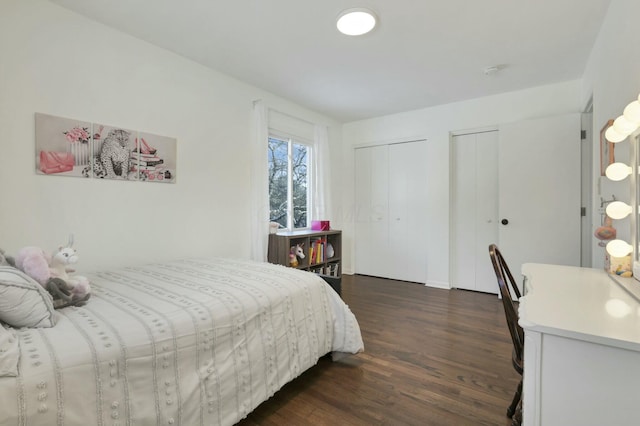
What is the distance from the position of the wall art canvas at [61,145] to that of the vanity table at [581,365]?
2.69 metres

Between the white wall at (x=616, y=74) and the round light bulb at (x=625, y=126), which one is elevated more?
the white wall at (x=616, y=74)

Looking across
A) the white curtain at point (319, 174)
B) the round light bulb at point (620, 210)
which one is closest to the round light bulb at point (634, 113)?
the round light bulb at point (620, 210)

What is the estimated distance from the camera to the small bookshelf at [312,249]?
3424 mm

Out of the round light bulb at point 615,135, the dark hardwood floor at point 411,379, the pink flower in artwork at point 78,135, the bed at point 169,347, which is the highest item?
the pink flower in artwork at point 78,135

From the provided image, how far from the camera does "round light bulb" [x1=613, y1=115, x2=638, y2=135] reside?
1356 mm

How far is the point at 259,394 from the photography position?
1.49 meters

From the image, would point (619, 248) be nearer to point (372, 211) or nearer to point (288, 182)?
point (288, 182)

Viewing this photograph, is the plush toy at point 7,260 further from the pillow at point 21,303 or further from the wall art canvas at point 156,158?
the wall art canvas at point 156,158

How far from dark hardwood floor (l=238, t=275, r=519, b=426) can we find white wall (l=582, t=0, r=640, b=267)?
1093 mm

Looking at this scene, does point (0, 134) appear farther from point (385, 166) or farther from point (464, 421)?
point (385, 166)

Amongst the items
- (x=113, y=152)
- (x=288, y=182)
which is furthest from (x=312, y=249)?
(x=113, y=152)

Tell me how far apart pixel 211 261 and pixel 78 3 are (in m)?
2.00

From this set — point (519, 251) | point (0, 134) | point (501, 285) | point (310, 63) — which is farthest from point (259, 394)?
point (519, 251)

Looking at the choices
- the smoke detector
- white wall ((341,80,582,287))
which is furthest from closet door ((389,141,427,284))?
the smoke detector
